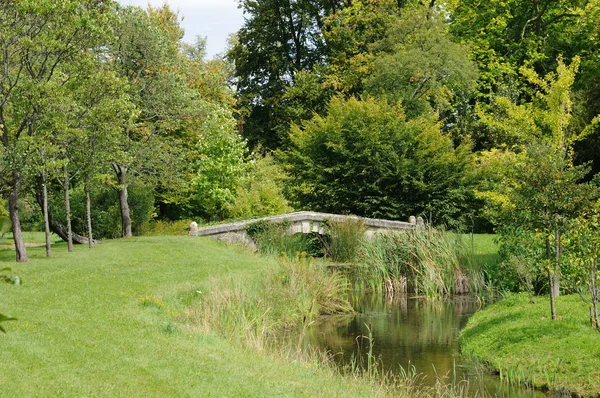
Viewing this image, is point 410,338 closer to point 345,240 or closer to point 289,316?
point 289,316

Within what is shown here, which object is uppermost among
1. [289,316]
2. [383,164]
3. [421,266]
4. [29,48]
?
[29,48]

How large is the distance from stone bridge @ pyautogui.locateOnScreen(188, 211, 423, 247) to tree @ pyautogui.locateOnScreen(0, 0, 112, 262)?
8013 mm

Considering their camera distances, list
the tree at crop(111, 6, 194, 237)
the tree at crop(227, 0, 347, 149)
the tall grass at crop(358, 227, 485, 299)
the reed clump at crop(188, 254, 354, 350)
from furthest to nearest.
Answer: the tree at crop(227, 0, 347, 149) → the tree at crop(111, 6, 194, 237) → the tall grass at crop(358, 227, 485, 299) → the reed clump at crop(188, 254, 354, 350)

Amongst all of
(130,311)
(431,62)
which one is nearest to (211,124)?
(431,62)

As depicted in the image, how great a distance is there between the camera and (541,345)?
36.0 feet

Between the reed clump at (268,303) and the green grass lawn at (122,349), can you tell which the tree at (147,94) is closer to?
the green grass lawn at (122,349)

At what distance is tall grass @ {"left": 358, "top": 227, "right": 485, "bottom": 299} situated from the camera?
18156 mm

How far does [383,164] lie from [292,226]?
525 cm

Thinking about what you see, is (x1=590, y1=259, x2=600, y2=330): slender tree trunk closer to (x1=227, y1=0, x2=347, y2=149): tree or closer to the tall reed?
the tall reed

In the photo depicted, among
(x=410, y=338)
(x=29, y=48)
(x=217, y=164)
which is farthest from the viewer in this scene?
(x=217, y=164)

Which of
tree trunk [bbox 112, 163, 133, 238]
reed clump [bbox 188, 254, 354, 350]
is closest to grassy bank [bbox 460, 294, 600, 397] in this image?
reed clump [bbox 188, 254, 354, 350]

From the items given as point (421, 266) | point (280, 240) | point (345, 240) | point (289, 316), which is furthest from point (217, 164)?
point (289, 316)

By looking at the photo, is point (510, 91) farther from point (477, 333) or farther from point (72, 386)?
point (72, 386)

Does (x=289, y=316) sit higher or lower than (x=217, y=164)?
lower
